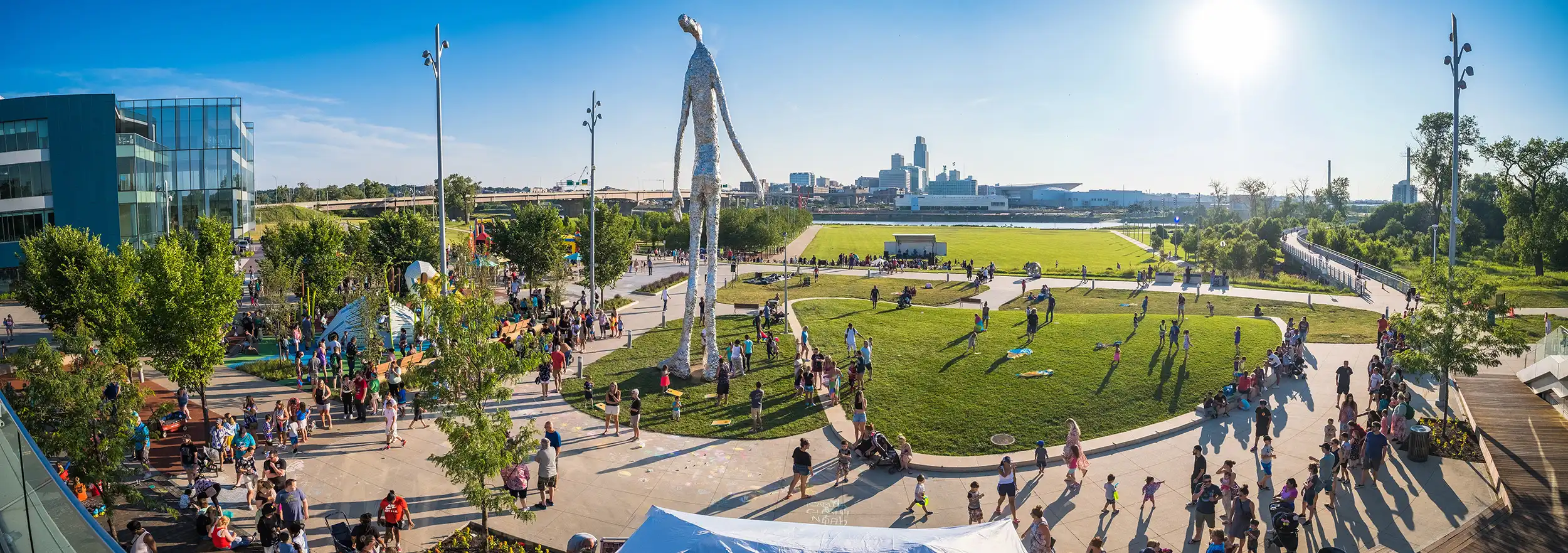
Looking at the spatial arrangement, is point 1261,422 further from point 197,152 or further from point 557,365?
point 197,152

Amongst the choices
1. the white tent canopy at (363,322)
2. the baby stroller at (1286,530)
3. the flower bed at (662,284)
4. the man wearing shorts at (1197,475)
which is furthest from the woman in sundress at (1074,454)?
the flower bed at (662,284)

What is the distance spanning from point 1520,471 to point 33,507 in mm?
23355

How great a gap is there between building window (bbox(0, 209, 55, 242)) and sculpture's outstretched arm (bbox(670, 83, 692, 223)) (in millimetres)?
38097

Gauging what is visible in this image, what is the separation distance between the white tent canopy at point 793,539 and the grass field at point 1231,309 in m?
26.6

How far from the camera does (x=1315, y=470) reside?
13.9 metres

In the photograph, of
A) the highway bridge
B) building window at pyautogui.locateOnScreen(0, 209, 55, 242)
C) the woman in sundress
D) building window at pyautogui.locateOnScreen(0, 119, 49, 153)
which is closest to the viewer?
the woman in sundress

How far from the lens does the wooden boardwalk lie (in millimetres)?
13070

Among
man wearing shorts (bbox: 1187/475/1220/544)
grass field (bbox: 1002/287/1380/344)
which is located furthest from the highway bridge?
man wearing shorts (bbox: 1187/475/1220/544)

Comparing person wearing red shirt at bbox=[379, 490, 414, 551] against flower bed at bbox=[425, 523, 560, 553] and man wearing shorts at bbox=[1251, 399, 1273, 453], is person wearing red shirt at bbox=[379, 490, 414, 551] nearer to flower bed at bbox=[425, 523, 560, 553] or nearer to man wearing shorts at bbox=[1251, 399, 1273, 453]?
flower bed at bbox=[425, 523, 560, 553]

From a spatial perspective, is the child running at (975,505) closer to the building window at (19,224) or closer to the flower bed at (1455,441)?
the flower bed at (1455,441)

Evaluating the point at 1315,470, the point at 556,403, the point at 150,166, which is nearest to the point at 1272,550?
the point at 1315,470

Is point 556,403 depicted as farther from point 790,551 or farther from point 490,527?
point 790,551

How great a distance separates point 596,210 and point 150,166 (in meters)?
26.7

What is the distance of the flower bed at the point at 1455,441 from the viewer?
1700 centimetres
